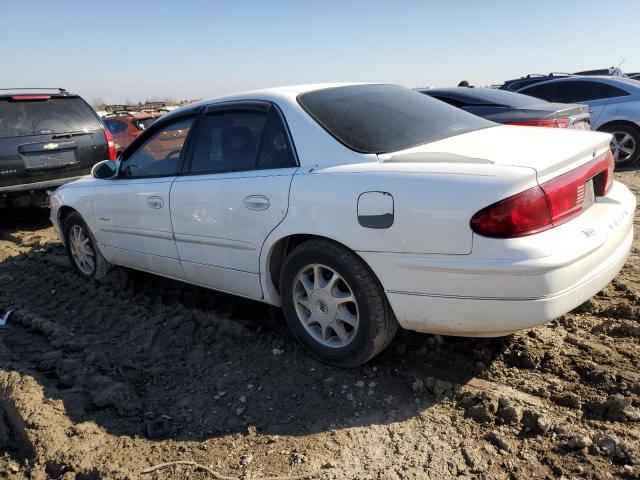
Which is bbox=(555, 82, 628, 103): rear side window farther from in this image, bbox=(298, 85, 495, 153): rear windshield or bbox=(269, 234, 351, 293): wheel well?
bbox=(269, 234, 351, 293): wheel well

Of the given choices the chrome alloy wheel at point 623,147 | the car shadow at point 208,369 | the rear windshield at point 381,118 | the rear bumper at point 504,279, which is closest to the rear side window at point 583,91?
the chrome alloy wheel at point 623,147

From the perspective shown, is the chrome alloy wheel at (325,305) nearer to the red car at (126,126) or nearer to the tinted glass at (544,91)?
the tinted glass at (544,91)

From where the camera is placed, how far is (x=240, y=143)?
354 centimetres

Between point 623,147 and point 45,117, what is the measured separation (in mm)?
9000

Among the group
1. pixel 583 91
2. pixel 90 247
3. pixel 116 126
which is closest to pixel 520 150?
pixel 90 247

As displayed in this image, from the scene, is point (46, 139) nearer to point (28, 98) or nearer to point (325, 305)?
point (28, 98)

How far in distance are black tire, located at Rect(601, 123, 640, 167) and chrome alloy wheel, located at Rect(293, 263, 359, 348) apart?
8013 mm

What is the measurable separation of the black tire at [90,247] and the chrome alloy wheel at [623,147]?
8268mm

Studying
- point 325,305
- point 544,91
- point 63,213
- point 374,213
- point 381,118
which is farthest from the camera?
point 544,91

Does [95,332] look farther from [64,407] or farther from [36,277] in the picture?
[36,277]

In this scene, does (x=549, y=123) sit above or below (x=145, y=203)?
below

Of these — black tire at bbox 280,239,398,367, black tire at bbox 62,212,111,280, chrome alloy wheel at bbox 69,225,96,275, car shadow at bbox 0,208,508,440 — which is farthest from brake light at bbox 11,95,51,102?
black tire at bbox 280,239,398,367

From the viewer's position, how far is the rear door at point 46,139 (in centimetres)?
681

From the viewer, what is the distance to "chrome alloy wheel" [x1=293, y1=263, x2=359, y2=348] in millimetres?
3029
